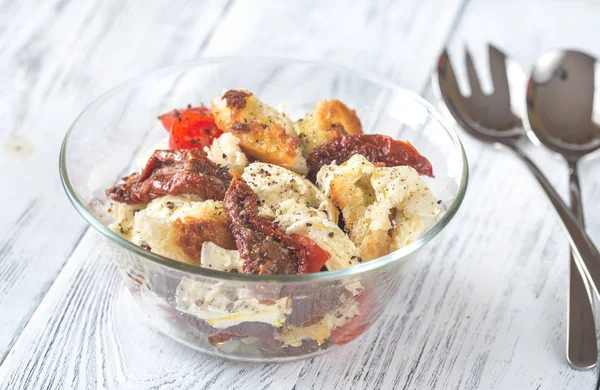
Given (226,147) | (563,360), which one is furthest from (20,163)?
(563,360)

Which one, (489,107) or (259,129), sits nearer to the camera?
(259,129)

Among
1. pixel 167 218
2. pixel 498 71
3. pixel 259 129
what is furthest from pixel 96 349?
pixel 498 71

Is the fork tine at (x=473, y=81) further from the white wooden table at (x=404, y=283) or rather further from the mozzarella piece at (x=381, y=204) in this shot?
the mozzarella piece at (x=381, y=204)

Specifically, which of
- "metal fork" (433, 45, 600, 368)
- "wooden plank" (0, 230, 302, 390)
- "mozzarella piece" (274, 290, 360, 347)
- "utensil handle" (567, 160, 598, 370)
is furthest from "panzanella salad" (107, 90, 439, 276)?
"metal fork" (433, 45, 600, 368)

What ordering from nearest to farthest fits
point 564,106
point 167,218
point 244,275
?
point 244,275 → point 167,218 → point 564,106

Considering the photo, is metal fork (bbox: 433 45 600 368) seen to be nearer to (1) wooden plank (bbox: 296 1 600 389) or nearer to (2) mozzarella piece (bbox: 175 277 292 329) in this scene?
(1) wooden plank (bbox: 296 1 600 389)

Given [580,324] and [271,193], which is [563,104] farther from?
[271,193]

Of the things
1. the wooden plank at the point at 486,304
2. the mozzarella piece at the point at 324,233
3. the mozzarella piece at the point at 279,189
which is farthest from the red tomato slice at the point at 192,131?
the wooden plank at the point at 486,304
